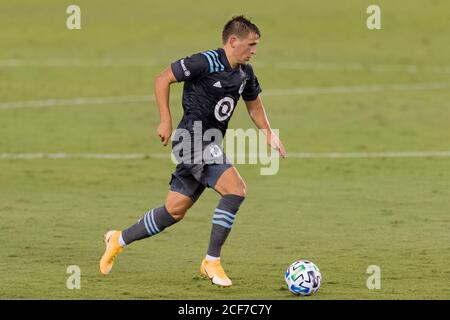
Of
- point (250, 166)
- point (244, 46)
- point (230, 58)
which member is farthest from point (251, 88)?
point (250, 166)

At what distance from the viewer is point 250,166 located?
70.6 ft

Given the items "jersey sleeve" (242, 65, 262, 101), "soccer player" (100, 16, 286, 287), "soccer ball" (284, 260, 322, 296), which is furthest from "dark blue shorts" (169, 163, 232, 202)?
"soccer ball" (284, 260, 322, 296)

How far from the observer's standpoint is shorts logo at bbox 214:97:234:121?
12.8 m

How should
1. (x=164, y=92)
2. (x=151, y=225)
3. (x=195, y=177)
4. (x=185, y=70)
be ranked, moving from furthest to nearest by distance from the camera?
(x=151, y=225)
(x=195, y=177)
(x=185, y=70)
(x=164, y=92)

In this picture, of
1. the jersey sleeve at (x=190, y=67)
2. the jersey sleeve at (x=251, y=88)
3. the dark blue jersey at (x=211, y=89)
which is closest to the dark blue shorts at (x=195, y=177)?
the dark blue jersey at (x=211, y=89)

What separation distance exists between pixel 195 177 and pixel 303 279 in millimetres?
→ 1670

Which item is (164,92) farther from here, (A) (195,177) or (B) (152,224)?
(B) (152,224)

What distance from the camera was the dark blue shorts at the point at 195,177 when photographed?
1247 cm

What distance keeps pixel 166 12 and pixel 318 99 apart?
1504 cm

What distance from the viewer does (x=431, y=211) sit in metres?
17.1

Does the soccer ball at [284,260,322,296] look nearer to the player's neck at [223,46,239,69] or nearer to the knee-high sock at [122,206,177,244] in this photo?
the knee-high sock at [122,206,177,244]

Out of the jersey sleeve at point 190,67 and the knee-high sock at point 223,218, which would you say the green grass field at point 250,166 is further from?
the jersey sleeve at point 190,67

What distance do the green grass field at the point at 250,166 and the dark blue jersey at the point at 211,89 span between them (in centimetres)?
176

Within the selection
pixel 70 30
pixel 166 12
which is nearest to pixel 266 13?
pixel 166 12
